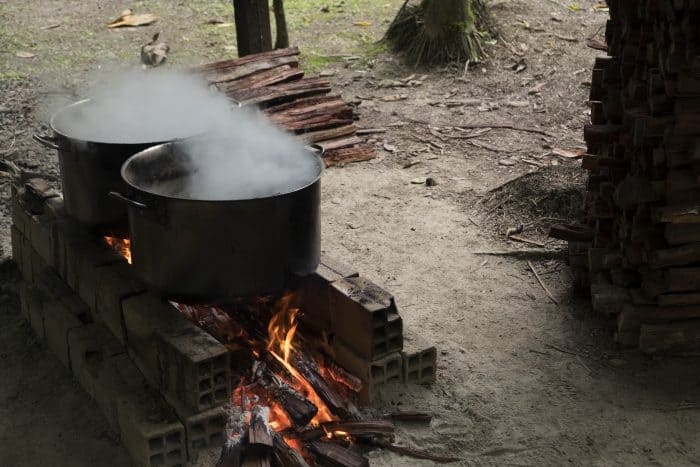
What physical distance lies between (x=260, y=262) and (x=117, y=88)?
1921 mm

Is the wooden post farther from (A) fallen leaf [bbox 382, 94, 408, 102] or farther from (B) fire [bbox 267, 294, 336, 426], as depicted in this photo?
(B) fire [bbox 267, 294, 336, 426]

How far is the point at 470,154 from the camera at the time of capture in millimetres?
7781

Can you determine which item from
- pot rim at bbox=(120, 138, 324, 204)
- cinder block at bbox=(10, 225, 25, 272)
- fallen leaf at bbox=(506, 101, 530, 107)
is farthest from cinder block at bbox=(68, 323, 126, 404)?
fallen leaf at bbox=(506, 101, 530, 107)

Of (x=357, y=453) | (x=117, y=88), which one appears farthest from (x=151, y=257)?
(x=117, y=88)

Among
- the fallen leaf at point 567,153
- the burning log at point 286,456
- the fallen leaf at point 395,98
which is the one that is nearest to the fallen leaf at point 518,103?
the fallen leaf at point 395,98

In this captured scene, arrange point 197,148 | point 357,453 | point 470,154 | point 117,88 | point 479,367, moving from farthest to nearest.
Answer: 1. point 470,154
2. point 117,88
3. point 479,367
4. point 197,148
5. point 357,453

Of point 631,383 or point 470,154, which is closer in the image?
point 631,383

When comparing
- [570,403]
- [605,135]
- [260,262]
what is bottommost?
[570,403]

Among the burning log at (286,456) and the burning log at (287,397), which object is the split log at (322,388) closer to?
the burning log at (287,397)

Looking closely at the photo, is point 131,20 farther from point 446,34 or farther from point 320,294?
point 320,294

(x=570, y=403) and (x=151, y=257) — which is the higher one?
(x=151, y=257)

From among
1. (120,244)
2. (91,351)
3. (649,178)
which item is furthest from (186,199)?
(649,178)

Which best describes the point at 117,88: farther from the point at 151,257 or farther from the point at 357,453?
the point at 357,453

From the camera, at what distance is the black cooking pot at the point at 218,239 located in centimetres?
367
